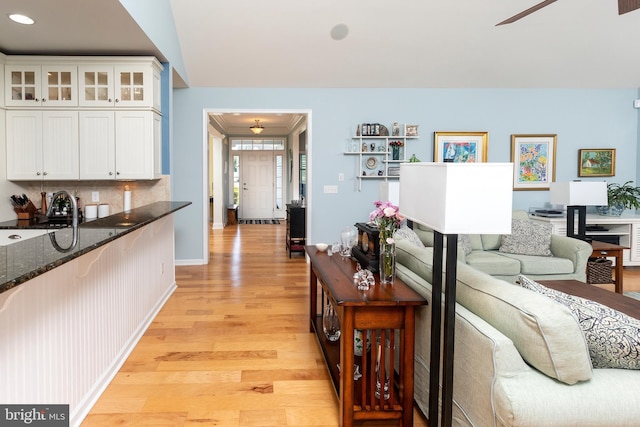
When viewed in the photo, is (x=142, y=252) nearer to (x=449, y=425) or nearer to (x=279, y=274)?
(x=279, y=274)

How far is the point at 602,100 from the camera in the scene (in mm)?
6406

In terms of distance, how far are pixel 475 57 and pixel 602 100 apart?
222 centimetres

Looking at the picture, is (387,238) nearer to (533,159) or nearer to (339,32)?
(339,32)

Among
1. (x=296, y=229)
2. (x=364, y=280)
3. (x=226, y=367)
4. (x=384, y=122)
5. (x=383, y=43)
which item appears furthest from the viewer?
(x=296, y=229)

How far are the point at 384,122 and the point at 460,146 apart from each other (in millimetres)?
1110

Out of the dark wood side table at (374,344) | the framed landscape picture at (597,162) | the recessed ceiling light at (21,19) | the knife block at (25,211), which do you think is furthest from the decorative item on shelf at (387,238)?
the framed landscape picture at (597,162)

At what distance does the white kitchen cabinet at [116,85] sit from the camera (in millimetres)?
4453

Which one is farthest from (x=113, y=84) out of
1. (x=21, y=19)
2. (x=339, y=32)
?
(x=339, y=32)

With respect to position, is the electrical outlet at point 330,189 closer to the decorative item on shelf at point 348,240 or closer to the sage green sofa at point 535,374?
the decorative item on shelf at point 348,240

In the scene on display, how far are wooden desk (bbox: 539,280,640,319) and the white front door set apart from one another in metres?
9.88

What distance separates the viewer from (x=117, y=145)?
4520mm

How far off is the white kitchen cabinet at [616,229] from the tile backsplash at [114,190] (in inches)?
185

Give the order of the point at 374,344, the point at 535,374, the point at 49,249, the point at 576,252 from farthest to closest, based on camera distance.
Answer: the point at 576,252 < the point at 374,344 < the point at 49,249 < the point at 535,374

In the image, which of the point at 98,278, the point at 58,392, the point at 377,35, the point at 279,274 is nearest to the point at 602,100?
the point at 377,35
